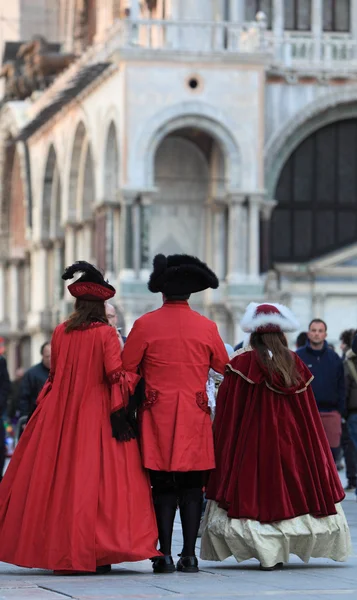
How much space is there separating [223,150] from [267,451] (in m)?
22.6

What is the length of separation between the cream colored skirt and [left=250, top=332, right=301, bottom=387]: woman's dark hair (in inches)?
34.9

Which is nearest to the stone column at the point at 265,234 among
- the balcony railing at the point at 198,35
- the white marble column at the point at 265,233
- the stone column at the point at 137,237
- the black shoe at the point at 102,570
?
the white marble column at the point at 265,233

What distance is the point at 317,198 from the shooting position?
116 feet

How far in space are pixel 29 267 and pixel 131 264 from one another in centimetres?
1434

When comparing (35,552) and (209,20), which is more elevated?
(209,20)

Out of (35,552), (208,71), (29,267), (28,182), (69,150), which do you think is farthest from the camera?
(29,267)

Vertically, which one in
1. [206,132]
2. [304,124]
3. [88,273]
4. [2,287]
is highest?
[304,124]

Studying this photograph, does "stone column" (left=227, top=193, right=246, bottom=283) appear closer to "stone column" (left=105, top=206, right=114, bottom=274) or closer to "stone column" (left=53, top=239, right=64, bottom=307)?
"stone column" (left=105, top=206, right=114, bottom=274)

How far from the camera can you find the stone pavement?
32.5ft

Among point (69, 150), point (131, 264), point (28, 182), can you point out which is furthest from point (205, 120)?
point (28, 182)

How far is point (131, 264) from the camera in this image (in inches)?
1305

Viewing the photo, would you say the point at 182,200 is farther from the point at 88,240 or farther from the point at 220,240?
the point at 88,240

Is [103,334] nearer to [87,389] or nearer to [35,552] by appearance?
[87,389]

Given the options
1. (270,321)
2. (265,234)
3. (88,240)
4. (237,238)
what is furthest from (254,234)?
(270,321)
